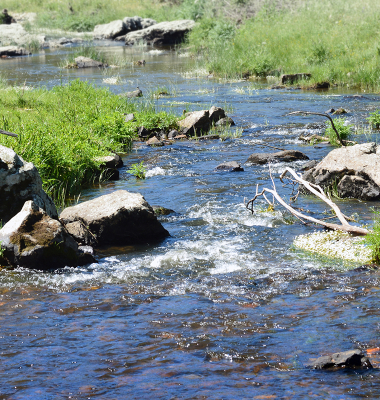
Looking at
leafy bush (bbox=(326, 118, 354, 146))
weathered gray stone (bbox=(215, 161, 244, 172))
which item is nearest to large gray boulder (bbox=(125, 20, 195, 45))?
leafy bush (bbox=(326, 118, 354, 146))

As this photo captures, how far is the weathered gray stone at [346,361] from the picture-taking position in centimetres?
421

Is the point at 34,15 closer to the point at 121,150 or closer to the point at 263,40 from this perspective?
the point at 263,40

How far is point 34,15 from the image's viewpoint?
6072 cm

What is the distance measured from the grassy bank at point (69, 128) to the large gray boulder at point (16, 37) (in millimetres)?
26528

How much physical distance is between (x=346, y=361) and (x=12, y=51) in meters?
38.0

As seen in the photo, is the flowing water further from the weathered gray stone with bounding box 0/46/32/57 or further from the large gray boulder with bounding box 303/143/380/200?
the weathered gray stone with bounding box 0/46/32/57

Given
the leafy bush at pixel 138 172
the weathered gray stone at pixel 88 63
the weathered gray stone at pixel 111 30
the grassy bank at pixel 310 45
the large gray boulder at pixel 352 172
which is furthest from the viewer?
the weathered gray stone at pixel 111 30

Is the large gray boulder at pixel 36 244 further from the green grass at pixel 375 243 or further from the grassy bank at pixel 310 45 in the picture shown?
the grassy bank at pixel 310 45

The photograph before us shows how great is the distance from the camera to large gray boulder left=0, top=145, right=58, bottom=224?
727 cm

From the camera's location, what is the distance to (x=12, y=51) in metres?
37.8

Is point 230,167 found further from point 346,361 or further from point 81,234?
point 346,361

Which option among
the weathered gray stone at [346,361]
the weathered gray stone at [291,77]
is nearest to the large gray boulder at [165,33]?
the weathered gray stone at [291,77]

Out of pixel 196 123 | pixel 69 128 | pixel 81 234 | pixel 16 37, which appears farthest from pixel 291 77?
pixel 16 37

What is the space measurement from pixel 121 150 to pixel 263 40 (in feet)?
52.1
